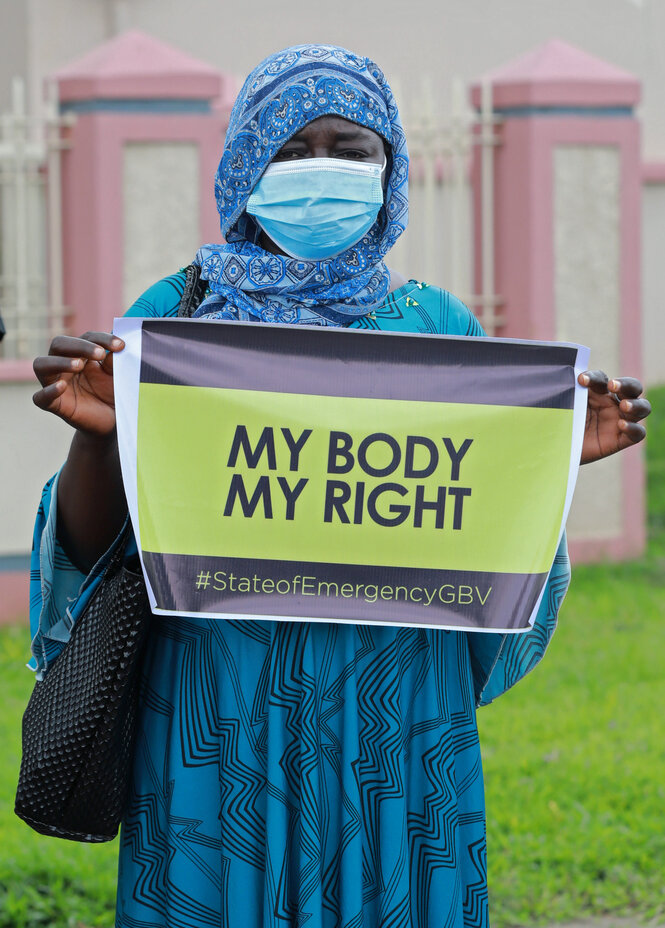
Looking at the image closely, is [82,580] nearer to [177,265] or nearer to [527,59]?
[177,265]

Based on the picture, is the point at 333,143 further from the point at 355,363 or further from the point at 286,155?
the point at 355,363

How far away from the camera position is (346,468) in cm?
224

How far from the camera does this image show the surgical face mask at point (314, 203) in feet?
7.54

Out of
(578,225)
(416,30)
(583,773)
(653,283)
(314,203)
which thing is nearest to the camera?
(314,203)

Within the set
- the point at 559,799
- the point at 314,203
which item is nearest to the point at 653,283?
the point at 559,799

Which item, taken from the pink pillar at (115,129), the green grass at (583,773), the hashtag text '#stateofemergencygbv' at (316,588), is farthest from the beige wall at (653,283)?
the hashtag text '#stateofemergencygbv' at (316,588)

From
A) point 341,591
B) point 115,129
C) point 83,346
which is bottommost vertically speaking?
point 341,591

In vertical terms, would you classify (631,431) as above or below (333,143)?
below

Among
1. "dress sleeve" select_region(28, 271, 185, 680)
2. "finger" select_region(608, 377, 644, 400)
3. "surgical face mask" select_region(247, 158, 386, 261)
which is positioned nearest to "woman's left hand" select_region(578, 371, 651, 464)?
"finger" select_region(608, 377, 644, 400)

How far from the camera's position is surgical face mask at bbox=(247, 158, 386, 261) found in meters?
2.30

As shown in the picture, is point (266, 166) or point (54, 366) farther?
point (266, 166)

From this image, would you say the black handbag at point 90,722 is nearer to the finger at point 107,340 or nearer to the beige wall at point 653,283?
the finger at point 107,340

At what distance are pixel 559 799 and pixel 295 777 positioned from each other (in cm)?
256

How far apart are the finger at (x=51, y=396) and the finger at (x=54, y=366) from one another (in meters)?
0.02
